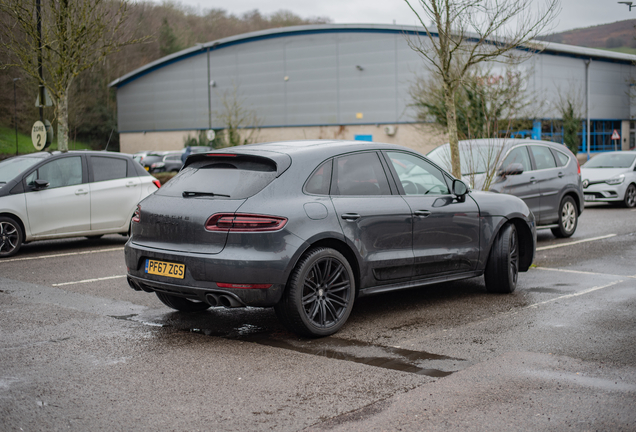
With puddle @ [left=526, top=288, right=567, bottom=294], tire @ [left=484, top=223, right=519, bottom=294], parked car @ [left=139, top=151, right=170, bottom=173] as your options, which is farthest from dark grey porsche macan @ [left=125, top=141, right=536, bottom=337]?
parked car @ [left=139, top=151, right=170, bottom=173]

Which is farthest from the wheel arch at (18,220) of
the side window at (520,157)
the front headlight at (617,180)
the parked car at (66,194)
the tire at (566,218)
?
the front headlight at (617,180)

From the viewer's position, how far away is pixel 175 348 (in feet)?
17.6

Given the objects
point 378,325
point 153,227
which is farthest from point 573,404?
point 153,227

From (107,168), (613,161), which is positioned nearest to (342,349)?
(107,168)

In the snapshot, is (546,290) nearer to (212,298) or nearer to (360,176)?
(360,176)

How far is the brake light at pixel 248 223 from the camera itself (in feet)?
17.4

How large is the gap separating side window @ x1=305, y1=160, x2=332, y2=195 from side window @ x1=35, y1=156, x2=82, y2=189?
22.4ft

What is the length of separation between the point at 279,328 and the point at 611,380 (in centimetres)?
281

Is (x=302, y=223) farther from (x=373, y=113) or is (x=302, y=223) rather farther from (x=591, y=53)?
(x=591, y=53)

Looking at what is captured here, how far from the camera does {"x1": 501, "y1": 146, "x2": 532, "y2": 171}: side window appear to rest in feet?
39.0

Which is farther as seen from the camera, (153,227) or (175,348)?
(153,227)

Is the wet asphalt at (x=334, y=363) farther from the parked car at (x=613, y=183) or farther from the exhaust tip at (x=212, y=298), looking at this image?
the parked car at (x=613, y=183)

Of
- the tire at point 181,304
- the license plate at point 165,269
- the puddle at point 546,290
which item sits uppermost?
the license plate at point 165,269

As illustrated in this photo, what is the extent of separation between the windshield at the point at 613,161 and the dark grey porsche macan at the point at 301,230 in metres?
14.2
